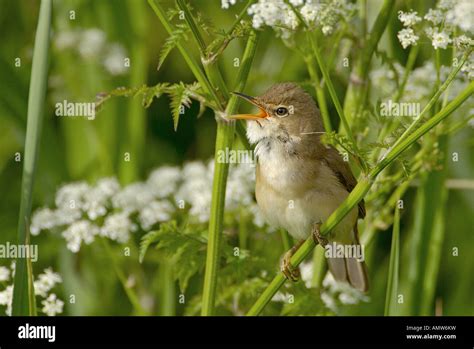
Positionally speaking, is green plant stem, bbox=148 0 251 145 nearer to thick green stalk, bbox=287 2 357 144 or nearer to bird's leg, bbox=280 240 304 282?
thick green stalk, bbox=287 2 357 144

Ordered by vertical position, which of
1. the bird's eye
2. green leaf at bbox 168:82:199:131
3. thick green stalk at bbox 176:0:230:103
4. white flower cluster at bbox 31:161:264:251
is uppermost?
thick green stalk at bbox 176:0:230:103

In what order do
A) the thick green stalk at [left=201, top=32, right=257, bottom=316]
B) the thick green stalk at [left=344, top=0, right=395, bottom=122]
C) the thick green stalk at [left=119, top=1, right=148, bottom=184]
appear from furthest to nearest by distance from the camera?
1. the thick green stalk at [left=119, top=1, right=148, bottom=184]
2. the thick green stalk at [left=344, top=0, right=395, bottom=122]
3. the thick green stalk at [left=201, top=32, right=257, bottom=316]

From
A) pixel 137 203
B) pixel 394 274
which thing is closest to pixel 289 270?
pixel 394 274

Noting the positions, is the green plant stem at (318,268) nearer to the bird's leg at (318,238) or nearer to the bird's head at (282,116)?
the bird's leg at (318,238)

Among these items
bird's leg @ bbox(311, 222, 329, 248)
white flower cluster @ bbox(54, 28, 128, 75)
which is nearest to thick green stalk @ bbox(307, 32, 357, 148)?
bird's leg @ bbox(311, 222, 329, 248)

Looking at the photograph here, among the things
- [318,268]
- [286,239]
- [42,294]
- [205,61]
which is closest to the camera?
[205,61]

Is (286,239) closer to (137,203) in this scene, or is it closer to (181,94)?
(137,203)

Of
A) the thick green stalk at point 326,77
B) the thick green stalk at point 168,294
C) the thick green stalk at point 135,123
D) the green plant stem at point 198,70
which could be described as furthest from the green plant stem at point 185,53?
the thick green stalk at point 135,123
